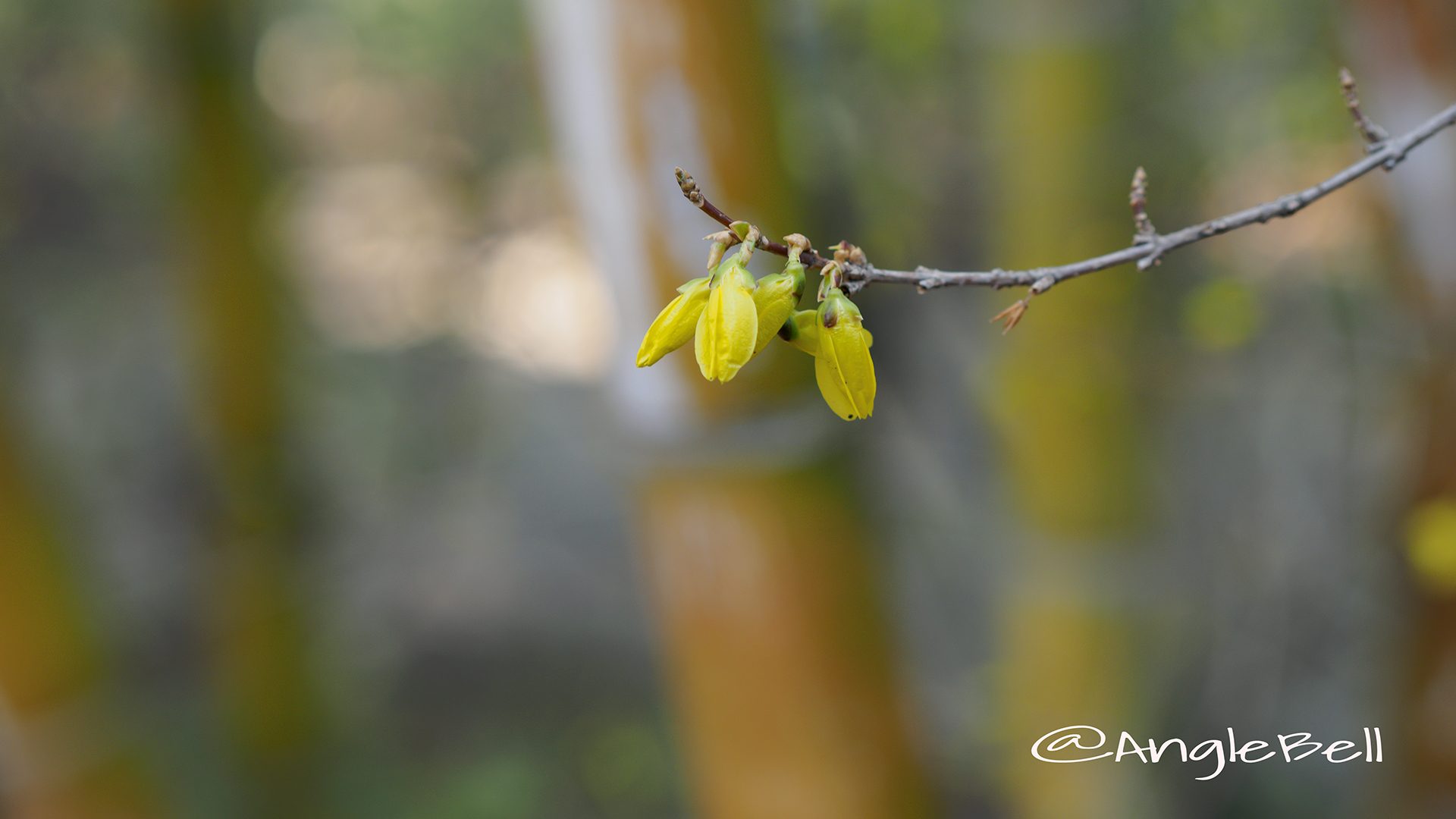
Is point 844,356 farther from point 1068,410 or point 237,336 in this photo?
point 237,336

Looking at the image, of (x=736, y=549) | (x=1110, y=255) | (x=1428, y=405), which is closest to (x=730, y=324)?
(x=1110, y=255)

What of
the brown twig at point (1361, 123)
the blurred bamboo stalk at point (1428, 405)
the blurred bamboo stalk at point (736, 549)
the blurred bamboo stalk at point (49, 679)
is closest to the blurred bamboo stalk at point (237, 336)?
the blurred bamboo stalk at point (49, 679)

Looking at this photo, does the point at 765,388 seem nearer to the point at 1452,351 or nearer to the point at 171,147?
the point at 1452,351

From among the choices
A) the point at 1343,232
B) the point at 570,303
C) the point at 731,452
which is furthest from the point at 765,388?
the point at 570,303

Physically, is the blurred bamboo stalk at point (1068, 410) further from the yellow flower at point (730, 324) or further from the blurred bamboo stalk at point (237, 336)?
the blurred bamboo stalk at point (237, 336)

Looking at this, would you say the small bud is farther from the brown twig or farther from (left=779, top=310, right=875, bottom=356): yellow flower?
the brown twig

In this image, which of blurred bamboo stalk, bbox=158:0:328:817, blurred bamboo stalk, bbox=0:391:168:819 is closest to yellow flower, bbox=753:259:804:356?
blurred bamboo stalk, bbox=0:391:168:819
